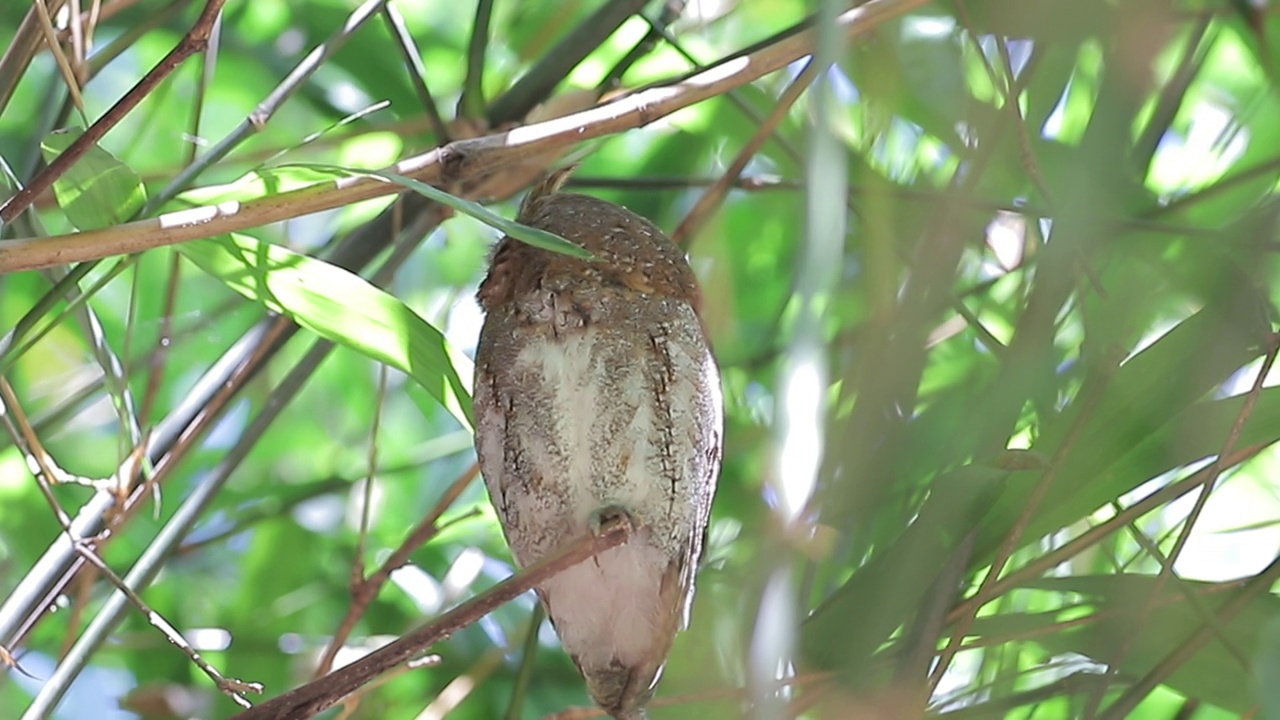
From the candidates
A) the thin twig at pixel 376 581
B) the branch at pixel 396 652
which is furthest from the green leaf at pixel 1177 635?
the thin twig at pixel 376 581

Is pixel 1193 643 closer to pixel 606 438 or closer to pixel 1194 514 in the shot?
pixel 1194 514

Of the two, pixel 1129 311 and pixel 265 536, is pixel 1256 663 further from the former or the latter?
pixel 265 536

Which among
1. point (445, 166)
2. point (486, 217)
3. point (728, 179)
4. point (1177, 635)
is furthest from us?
point (728, 179)

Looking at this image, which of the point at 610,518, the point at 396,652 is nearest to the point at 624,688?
the point at 610,518

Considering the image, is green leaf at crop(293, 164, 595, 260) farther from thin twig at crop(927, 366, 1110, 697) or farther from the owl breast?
thin twig at crop(927, 366, 1110, 697)

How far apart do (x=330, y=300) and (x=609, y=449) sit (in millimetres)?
217

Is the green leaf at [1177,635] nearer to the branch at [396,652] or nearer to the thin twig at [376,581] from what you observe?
the branch at [396,652]

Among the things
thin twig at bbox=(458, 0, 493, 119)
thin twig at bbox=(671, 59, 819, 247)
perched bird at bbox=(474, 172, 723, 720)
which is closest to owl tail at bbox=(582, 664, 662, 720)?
perched bird at bbox=(474, 172, 723, 720)

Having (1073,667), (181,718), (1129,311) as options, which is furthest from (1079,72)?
(181,718)

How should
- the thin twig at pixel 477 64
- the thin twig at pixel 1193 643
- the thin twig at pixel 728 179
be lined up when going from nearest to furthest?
the thin twig at pixel 1193 643 → the thin twig at pixel 728 179 → the thin twig at pixel 477 64

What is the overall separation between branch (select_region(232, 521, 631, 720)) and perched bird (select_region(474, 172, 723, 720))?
140 mm

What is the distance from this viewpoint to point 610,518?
895 mm

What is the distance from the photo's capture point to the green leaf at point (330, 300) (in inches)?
36.2

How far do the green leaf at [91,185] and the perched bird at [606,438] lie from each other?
26 centimetres
